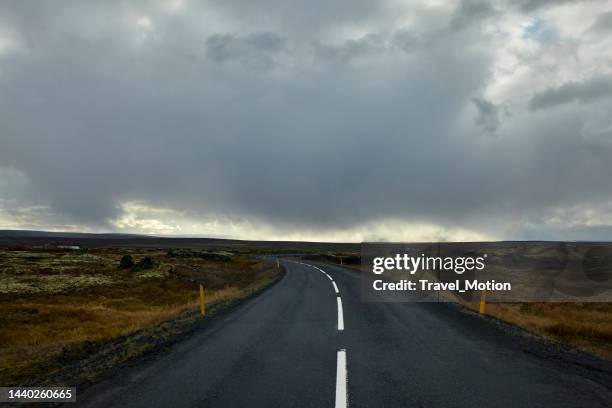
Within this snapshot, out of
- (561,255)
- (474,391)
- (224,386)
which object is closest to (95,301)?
(224,386)

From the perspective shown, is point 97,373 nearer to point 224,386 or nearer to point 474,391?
point 224,386

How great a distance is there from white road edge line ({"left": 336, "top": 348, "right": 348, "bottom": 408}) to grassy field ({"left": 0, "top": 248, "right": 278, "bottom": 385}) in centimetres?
482

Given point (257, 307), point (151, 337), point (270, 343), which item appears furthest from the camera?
point (257, 307)

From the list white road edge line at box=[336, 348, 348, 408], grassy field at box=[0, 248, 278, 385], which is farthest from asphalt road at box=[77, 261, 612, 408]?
grassy field at box=[0, 248, 278, 385]

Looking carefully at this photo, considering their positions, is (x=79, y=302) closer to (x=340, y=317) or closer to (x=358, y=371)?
(x=340, y=317)

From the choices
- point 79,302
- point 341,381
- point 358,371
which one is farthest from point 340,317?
point 79,302

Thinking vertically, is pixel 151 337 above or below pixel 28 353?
above

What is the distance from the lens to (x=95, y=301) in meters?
29.4

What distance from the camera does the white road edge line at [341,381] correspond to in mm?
5840

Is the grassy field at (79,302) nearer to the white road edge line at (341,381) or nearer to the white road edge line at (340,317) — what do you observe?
the white road edge line at (341,381)

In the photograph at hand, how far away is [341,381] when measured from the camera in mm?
6816

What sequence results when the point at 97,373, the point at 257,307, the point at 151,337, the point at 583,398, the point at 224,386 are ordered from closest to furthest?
1. the point at 583,398
2. the point at 224,386
3. the point at 97,373
4. the point at 151,337
5. the point at 257,307

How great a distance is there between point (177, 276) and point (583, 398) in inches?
1650

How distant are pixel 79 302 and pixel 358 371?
27.4 m
